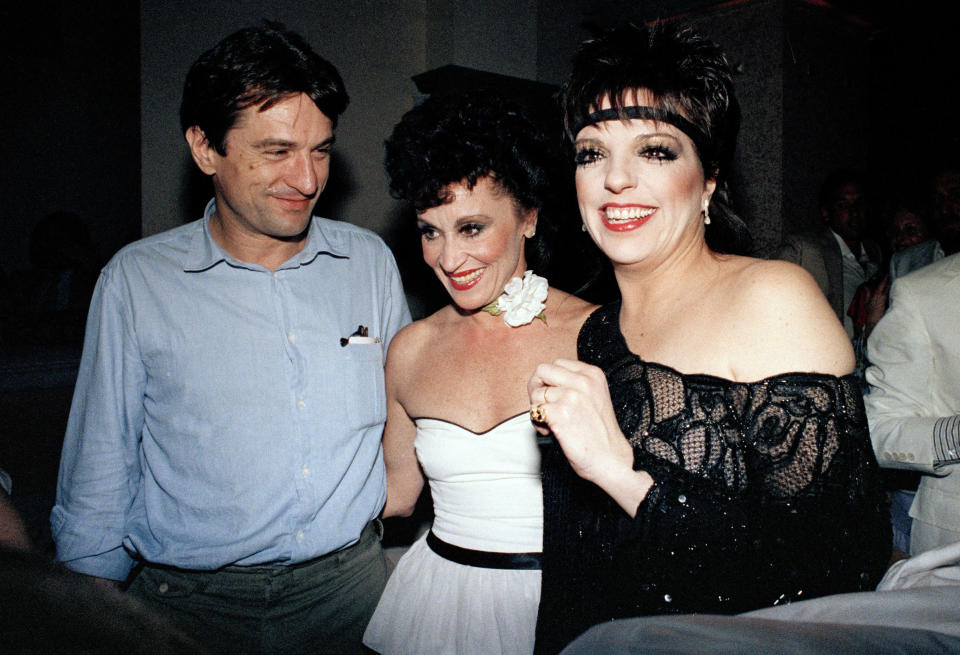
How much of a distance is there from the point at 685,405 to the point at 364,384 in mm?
1013

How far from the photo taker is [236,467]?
1.80 metres

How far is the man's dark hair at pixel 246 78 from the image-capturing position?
184 centimetres

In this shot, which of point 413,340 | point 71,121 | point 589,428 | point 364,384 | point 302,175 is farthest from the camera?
point 71,121

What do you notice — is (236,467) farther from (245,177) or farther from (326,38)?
(326,38)

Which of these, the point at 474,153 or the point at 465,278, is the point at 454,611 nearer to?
the point at 465,278

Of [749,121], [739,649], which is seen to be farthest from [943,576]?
[749,121]

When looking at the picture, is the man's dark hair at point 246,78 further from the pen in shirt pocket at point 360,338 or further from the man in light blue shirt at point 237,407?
the pen in shirt pocket at point 360,338

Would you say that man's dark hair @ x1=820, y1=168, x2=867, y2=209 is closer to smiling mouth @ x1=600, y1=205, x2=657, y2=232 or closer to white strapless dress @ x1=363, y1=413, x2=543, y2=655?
white strapless dress @ x1=363, y1=413, x2=543, y2=655

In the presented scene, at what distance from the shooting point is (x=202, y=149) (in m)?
1.93

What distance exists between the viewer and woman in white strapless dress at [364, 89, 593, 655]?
1.82 metres

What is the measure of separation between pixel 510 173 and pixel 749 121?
3770mm

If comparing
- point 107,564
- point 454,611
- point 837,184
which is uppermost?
point 837,184

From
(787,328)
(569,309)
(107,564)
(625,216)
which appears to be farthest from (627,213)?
(107,564)

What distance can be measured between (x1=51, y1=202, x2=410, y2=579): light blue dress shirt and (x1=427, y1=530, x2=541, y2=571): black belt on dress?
0.91ft
